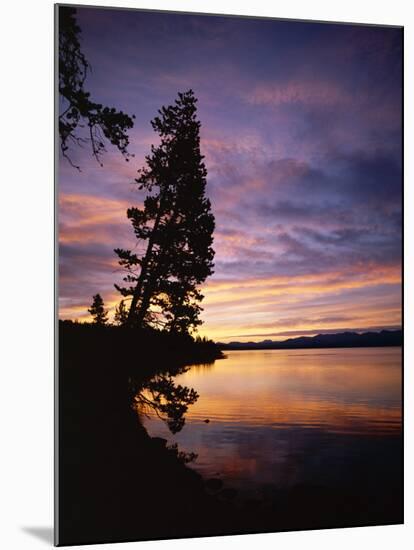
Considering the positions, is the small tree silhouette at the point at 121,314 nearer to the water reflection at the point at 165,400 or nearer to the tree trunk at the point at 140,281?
the tree trunk at the point at 140,281

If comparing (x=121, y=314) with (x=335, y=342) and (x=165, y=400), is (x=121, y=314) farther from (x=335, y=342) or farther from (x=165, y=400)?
(x=335, y=342)

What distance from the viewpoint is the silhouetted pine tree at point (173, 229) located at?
6.77 meters

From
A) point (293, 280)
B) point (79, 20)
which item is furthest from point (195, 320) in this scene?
point (79, 20)

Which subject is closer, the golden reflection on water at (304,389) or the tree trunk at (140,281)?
the tree trunk at (140,281)

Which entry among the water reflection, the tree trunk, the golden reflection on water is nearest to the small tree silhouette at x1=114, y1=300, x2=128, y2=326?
the tree trunk

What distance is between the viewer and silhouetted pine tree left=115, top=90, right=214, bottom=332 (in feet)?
22.2

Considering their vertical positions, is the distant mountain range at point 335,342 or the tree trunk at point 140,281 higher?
the tree trunk at point 140,281

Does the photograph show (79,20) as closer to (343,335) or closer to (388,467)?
(343,335)

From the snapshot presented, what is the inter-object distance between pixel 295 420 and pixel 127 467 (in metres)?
1.25

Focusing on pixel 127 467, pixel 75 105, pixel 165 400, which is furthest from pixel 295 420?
pixel 75 105

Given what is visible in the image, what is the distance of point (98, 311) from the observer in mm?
6617

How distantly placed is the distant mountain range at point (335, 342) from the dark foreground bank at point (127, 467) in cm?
29

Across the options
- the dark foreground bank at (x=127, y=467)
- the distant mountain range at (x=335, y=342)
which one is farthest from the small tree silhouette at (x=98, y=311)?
the distant mountain range at (x=335, y=342)

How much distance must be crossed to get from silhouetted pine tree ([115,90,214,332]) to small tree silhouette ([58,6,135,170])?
342 millimetres
